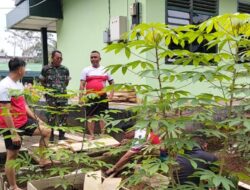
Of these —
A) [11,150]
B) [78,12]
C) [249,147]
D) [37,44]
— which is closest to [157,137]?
[249,147]

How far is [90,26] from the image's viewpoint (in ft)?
26.5

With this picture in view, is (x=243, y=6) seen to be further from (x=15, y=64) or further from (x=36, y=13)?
(x=15, y=64)

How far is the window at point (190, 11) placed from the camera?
679cm

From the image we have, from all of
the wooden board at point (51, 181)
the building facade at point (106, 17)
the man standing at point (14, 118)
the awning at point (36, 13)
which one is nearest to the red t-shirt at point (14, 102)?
the man standing at point (14, 118)

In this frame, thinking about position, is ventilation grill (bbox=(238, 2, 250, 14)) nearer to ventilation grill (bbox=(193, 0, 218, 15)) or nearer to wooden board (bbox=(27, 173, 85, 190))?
ventilation grill (bbox=(193, 0, 218, 15))

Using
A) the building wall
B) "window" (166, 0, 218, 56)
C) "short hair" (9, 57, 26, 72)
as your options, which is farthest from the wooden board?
"window" (166, 0, 218, 56)

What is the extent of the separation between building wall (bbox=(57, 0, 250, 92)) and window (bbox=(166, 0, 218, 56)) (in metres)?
0.24

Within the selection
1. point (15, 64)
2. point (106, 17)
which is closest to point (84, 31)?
point (106, 17)

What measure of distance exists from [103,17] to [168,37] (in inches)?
233

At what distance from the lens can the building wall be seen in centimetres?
652

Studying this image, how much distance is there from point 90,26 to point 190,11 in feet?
8.31

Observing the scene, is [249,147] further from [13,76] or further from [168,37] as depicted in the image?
[13,76]

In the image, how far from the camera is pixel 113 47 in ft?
5.88

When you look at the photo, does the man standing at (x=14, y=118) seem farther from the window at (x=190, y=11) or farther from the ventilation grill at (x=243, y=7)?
the ventilation grill at (x=243, y=7)
